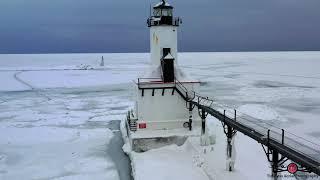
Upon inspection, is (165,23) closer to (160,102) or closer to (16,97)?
(160,102)

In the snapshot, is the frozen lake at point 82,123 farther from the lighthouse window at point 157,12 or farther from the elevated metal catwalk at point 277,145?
the lighthouse window at point 157,12

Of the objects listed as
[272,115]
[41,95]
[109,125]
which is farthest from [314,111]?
[41,95]

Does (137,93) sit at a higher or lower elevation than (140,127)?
higher

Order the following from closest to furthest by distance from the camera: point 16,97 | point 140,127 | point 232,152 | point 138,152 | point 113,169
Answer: point 232,152, point 113,169, point 138,152, point 140,127, point 16,97

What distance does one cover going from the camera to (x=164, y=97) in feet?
64.8

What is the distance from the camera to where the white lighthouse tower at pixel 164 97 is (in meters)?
19.4

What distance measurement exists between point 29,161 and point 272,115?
47.4ft

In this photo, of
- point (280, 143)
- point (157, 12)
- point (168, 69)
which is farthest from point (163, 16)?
point (280, 143)

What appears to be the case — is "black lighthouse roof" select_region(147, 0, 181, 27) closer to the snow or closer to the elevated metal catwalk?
the elevated metal catwalk

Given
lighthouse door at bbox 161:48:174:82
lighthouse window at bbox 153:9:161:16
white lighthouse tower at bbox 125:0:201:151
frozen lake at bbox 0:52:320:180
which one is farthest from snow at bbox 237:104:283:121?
lighthouse window at bbox 153:9:161:16

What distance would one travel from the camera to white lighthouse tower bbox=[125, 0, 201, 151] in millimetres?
19406

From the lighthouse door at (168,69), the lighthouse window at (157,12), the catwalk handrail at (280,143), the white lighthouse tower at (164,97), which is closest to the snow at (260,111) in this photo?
the white lighthouse tower at (164,97)

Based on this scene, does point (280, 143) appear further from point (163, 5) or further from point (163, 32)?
point (163, 5)

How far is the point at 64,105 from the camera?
32.1m
